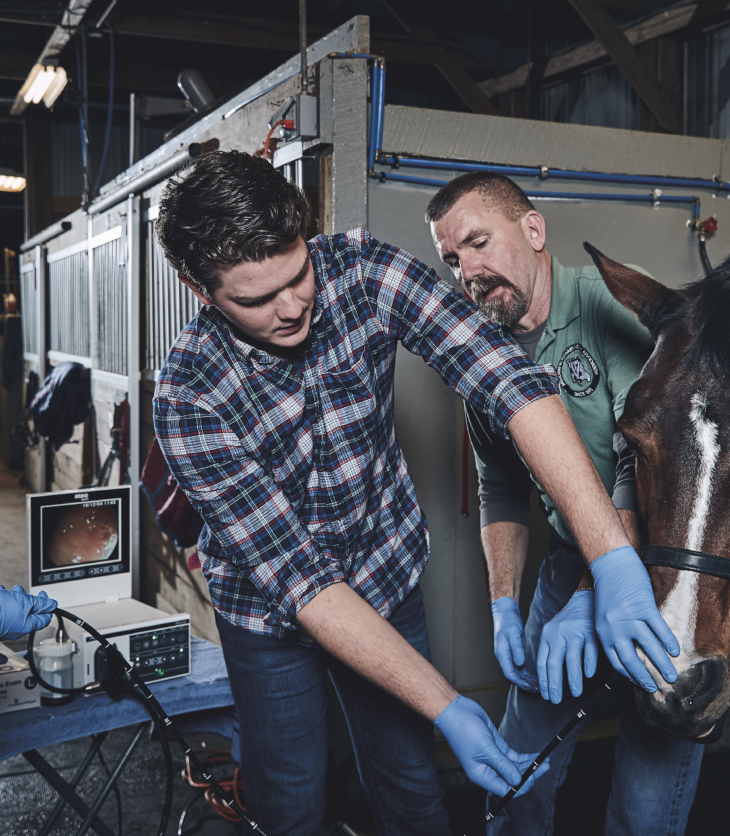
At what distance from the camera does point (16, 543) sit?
18.7ft

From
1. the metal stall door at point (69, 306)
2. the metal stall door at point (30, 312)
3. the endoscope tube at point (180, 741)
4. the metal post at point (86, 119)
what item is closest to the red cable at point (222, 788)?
the endoscope tube at point (180, 741)

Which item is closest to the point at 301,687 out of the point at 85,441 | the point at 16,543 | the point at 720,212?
the point at 720,212

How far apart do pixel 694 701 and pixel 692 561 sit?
0.62 ft

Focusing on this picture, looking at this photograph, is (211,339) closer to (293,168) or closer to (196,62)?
(293,168)

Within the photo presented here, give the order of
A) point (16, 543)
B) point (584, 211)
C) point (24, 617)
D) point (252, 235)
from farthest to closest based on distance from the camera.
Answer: point (16, 543) < point (584, 211) < point (24, 617) < point (252, 235)

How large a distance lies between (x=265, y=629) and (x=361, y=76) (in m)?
1.64

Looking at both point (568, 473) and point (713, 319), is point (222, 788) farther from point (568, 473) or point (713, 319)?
point (713, 319)

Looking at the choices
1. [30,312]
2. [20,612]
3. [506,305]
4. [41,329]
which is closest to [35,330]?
[30,312]

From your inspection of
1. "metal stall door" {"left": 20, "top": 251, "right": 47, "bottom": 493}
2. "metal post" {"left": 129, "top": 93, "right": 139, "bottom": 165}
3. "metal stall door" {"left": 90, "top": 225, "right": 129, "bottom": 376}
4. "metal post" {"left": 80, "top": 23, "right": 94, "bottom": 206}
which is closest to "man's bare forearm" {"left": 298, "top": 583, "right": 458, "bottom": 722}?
"metal stall door" {"left": 90, "top": 225, "right": 129, "bottom": 376}

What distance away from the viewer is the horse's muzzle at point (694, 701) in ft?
3.46

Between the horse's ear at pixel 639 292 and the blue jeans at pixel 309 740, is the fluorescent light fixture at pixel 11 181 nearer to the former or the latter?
the blue jeans at pixel 309 740

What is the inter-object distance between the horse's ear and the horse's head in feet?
0.11

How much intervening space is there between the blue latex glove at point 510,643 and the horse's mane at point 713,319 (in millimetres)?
647

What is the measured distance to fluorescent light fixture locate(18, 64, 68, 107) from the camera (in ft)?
17.4
